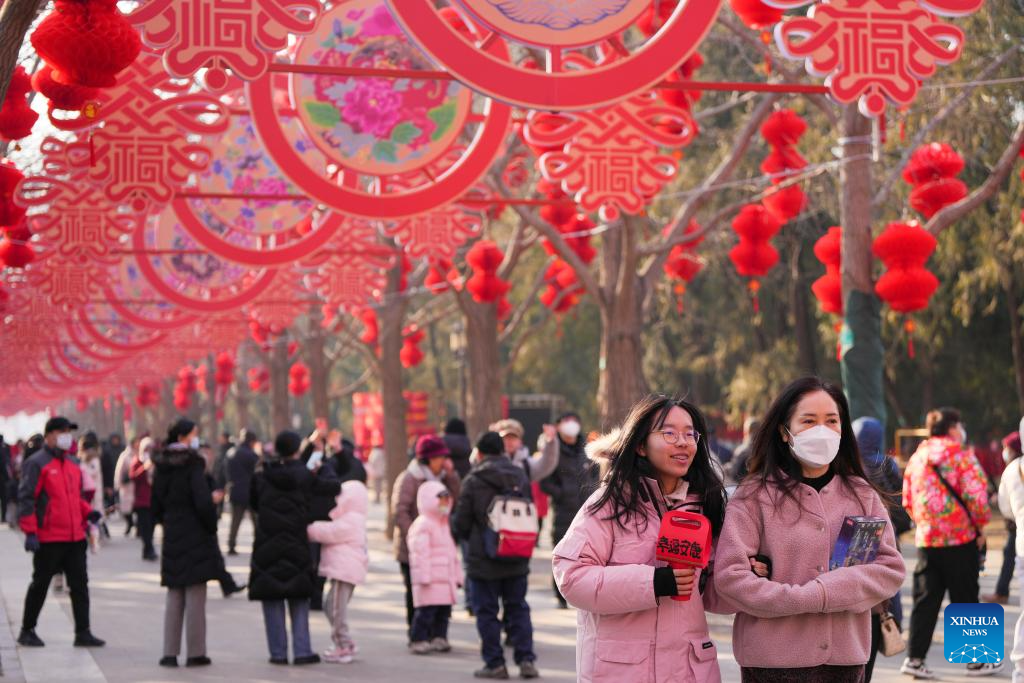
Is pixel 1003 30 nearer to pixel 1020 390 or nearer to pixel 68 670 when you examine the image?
pixel 1020 390

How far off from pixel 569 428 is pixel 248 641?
388cm

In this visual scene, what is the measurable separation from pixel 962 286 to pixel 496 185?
9587mm

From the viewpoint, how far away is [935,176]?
1345 cm

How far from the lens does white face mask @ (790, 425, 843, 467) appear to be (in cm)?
517

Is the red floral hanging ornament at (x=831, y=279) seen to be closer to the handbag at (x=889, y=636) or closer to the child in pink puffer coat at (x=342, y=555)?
the child in pink puffer coat at (x=342, y=555)

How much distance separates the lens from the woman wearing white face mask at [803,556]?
5.02 meters

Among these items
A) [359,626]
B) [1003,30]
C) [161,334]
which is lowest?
[359,626]

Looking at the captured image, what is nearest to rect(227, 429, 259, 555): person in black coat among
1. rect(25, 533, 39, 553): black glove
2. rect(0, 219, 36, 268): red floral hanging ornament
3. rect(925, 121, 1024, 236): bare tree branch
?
rect(0, 219, 36, 268): red floral hanging ornament

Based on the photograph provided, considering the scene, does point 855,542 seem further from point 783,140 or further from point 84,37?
point 783,140

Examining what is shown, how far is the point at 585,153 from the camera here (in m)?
11.5

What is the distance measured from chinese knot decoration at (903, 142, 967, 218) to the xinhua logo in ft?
26.3

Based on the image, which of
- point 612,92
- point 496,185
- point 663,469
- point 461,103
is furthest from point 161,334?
point 663,469

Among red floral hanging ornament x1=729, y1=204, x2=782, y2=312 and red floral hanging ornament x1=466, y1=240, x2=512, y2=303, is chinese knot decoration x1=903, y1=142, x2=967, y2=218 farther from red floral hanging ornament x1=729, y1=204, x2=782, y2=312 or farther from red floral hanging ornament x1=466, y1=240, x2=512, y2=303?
red floral hanging ornament x1=466, y1=240, x2=512, y2=303

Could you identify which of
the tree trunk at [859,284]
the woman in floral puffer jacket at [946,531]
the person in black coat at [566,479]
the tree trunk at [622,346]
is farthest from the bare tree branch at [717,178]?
the woman in floral puffer jacket at [946,531]
